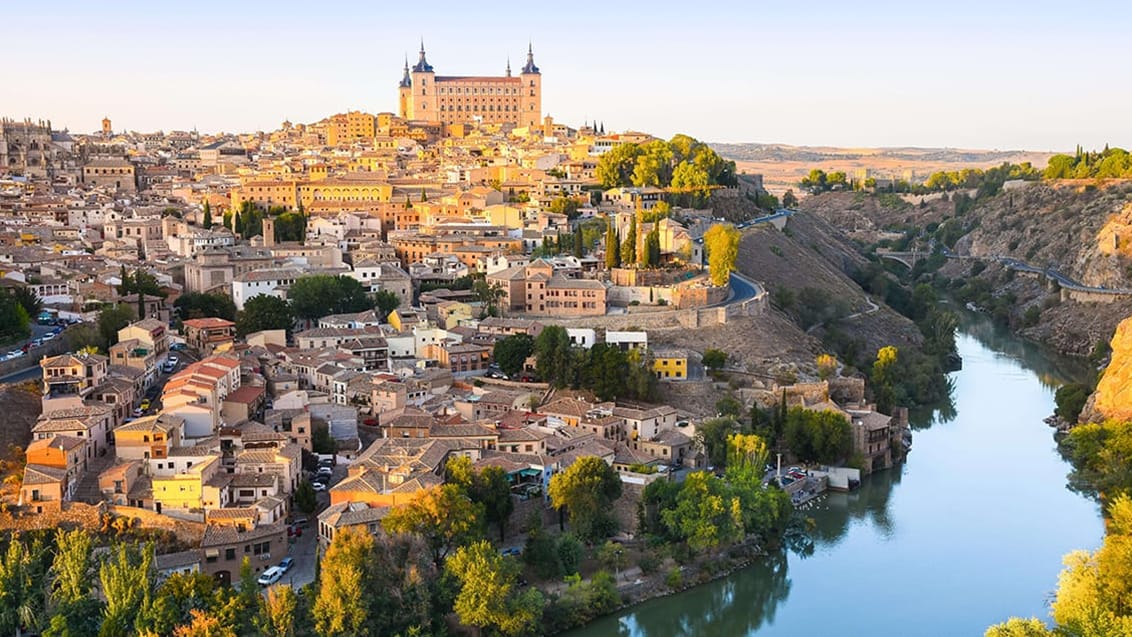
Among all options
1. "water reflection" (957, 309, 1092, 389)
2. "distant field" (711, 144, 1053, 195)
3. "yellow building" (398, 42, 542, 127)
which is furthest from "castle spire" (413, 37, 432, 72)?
"distant field" (711, 144, 1053, 195)

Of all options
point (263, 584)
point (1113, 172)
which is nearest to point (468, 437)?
point (263, 584)

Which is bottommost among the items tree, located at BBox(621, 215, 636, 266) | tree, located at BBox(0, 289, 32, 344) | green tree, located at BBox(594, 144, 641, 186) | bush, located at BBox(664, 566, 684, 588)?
bush, located at BBox(664, 566, 684, 588)

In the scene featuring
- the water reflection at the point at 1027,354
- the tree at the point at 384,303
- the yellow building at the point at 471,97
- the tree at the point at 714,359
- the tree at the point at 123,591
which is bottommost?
the water reflection at the point at 1027,354

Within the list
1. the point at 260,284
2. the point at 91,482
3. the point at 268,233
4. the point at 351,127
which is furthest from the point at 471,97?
the point at 91,482

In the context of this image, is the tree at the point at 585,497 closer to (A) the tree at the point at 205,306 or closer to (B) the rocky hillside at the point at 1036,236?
→ (A) the tree at the point at 205,306

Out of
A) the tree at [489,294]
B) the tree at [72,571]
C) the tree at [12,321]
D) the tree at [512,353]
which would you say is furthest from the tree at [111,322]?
the tree at [72,571]

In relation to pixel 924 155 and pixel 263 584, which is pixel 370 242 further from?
pixel 924 155

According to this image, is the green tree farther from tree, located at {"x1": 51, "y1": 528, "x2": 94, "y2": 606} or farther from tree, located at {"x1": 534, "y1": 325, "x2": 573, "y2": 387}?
tree, located at {"x1": 51, "y1": 528, "x2": 94, "y2": 606}
